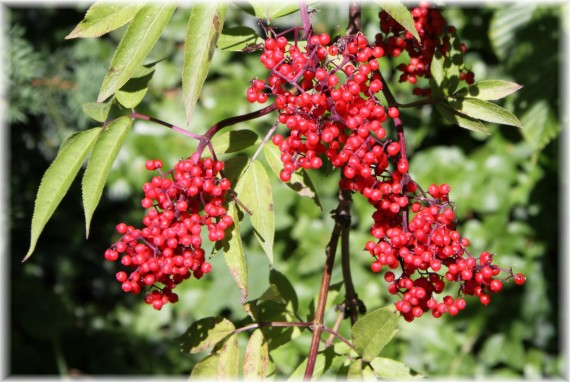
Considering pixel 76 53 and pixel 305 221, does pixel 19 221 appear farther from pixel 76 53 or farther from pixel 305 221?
pixel 305 221

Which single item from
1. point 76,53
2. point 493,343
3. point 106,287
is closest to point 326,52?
point 76,53

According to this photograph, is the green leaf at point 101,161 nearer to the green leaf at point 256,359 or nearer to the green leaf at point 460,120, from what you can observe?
the green leaf at point 256,359

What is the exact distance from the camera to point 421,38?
1.19 meters

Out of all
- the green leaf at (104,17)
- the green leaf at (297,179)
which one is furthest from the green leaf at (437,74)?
the green leaf at (104,17)

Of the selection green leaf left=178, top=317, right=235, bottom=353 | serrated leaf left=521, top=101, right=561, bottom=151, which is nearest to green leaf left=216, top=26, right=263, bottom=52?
green leaf left=178, top=317, right=235, bottom=353

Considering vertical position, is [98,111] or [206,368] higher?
[98,111]

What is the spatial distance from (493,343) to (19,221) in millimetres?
1853

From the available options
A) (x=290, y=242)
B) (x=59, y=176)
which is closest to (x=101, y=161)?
(x=59, y=176)

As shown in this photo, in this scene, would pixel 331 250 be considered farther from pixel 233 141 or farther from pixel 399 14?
pixel 399 14

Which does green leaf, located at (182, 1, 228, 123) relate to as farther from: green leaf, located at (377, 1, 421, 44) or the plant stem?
the plant stem

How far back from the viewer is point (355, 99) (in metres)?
0.98

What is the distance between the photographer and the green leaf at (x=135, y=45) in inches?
36.9

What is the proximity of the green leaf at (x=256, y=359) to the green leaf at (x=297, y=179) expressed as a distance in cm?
24

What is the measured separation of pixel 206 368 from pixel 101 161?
1.18 ft
